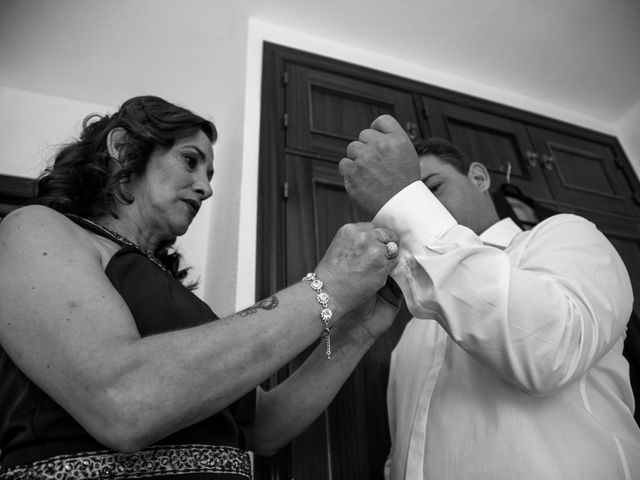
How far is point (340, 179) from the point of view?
166 cm

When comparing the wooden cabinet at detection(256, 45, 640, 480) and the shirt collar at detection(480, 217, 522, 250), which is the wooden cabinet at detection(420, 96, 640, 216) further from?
the shirt collar at detection(480, 217, 522, 250)

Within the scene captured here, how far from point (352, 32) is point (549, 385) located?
1.92 meters

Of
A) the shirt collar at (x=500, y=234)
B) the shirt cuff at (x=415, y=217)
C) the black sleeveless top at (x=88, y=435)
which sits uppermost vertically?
the shirt collar at (x=500, y=234)

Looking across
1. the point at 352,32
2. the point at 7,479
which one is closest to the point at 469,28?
the point at 352,32

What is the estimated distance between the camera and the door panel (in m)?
1.17

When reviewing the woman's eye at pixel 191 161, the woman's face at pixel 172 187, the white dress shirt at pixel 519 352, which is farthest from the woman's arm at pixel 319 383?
the woman's eye at pixel 191 161

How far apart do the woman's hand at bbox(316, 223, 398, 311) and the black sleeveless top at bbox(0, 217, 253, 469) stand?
0.85 feet

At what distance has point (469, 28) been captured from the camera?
2.16 metres

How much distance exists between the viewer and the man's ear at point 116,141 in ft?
3.43

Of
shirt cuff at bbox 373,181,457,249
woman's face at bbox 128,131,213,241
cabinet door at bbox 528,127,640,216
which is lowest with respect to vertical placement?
shirt cuff at bbox 373,181,457,249

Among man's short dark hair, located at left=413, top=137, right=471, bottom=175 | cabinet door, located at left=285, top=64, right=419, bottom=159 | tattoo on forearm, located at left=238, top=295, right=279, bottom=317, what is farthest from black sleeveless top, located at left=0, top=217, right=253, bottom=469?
cabinet door, located at left=285, top=64, right=419, bottom=159

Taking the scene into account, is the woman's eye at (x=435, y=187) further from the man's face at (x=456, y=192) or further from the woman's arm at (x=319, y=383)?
the woman's arm at (x=319, y=383)

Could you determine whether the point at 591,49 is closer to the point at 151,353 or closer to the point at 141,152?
the point at 141,152

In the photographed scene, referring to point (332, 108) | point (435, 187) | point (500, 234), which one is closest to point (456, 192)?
point (435, 187)
